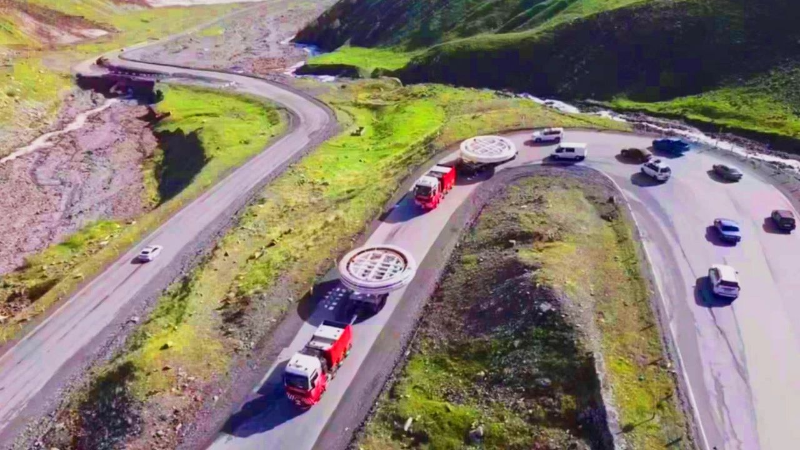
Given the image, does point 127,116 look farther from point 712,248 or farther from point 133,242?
Result: point 712,248

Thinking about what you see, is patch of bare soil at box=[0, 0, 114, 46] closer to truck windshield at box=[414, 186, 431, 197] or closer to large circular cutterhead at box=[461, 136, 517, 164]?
large circular cutterhead at box=[461, 136, 517, 164]

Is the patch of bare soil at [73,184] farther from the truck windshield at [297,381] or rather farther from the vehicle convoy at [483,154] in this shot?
the truck windshield at [297,381]

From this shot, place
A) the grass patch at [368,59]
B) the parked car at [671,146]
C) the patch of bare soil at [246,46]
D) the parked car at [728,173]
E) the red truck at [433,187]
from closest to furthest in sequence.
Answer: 1. the red truck at [433,187]
2. the parked car at [728,173]
3. the parked car at [671,146]
4. the grass patch at [368,59]
5. the patch of bare soil at [246,46]

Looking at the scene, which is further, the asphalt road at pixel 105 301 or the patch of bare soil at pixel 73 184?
the patch of bare soil at pixel 73 184

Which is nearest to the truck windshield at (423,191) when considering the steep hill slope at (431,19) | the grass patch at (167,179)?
the grass patch at (167,179)

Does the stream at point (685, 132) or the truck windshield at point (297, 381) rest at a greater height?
the truck windshield at point (297, 381)

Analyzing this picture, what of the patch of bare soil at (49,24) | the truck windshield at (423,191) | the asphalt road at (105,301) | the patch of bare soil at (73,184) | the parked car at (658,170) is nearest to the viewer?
the asphalt road at (105,301)

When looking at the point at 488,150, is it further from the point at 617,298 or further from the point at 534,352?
the point at 534,352

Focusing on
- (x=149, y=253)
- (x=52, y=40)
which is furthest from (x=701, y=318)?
(x=52, y=40)

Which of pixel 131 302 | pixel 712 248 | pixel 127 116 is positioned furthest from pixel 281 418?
pixel 127 116
